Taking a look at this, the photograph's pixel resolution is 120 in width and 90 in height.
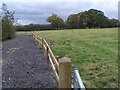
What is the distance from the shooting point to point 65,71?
248 centimetres

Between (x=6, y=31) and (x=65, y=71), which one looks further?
(x=6, y=31)

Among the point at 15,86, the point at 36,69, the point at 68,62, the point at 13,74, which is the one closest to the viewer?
the point at 68,62

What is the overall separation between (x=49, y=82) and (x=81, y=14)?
7163 cm

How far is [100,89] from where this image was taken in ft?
11.3

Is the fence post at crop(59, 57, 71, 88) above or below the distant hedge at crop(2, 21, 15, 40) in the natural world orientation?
below

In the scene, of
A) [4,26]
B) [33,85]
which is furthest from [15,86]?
[4,26]

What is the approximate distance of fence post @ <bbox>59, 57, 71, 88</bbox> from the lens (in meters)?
2.45

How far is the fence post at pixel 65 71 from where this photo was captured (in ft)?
8.05

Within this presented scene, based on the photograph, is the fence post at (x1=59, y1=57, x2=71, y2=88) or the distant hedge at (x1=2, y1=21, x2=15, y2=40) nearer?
the fence post at (x1=59, y1=57, x2=71, y2=88)

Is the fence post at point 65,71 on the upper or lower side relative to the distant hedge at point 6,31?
lower

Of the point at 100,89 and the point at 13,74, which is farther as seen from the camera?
the point at 13,74

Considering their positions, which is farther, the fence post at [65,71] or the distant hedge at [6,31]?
the distant hedge at [6,31]

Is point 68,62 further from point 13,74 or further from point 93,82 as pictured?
point 13,74

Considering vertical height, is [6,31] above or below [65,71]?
above
